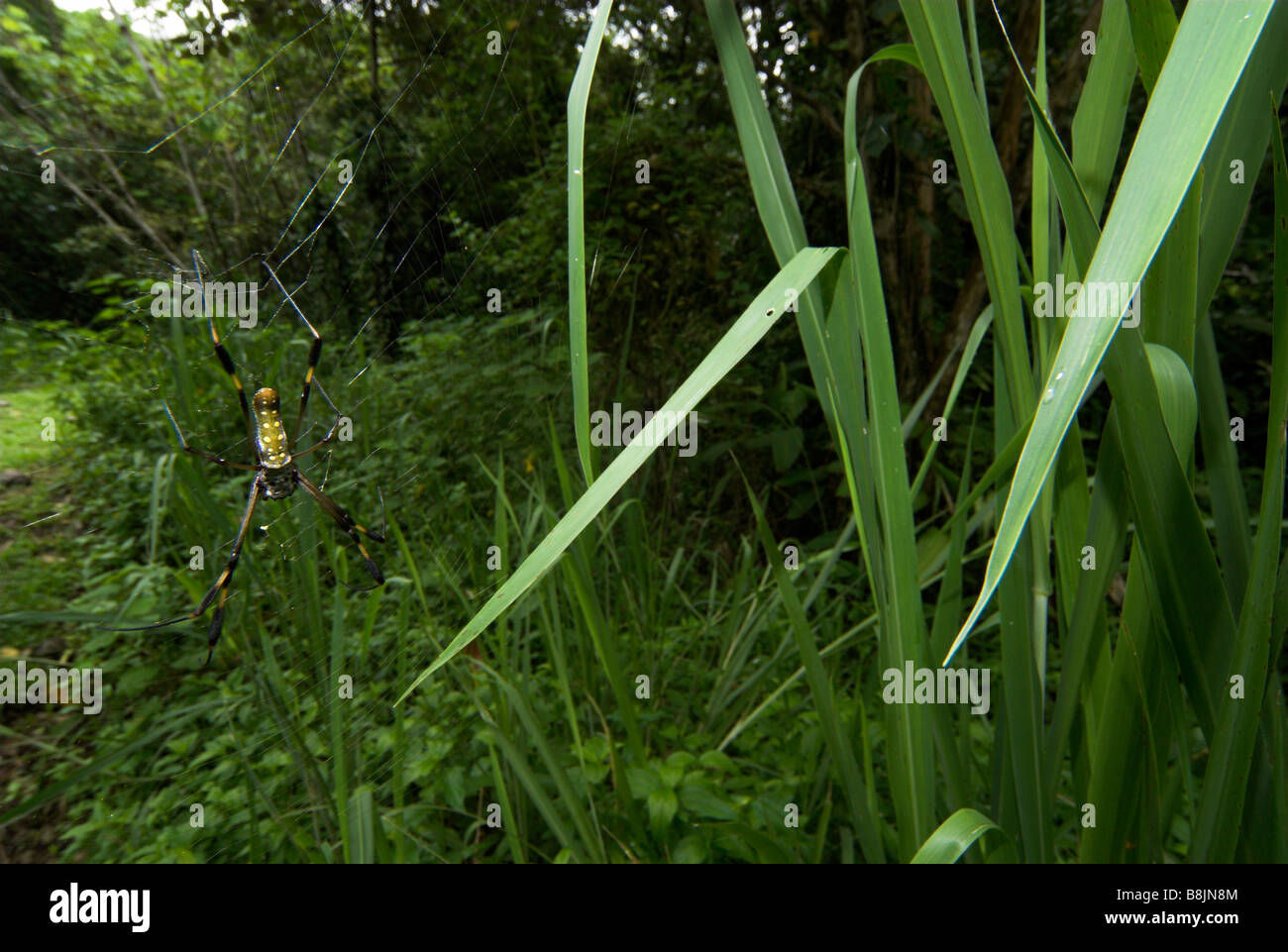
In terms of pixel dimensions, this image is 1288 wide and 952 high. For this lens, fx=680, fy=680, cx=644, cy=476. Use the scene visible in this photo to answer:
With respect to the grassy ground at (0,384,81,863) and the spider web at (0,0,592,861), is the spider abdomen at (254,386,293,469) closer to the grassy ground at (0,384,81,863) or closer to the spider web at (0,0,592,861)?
the spider web at (0,0,592,861)

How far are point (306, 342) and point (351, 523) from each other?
0.55 feet

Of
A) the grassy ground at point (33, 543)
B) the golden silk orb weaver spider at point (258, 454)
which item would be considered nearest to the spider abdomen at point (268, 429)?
the golden silk orb weaver spider at point (258, 454)

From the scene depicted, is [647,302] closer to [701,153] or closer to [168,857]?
[701,153]

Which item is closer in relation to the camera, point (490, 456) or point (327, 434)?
point (327, 434)

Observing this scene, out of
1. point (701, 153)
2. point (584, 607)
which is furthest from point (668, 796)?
point (701, 153)

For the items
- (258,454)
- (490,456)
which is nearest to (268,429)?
(258,454)

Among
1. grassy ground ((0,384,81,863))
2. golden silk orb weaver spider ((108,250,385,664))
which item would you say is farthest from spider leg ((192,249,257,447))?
grassy ground ((0,384,81,863))

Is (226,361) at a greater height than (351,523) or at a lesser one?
greater

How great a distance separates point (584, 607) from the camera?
2.69 feet

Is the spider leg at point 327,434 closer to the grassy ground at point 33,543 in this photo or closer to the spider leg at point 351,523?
the spider leg at point 351,523

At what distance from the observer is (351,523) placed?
64 cm

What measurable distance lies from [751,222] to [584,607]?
1.57 m

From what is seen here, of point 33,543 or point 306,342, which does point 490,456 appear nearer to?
point 306,342

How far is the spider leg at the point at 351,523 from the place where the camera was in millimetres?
595
